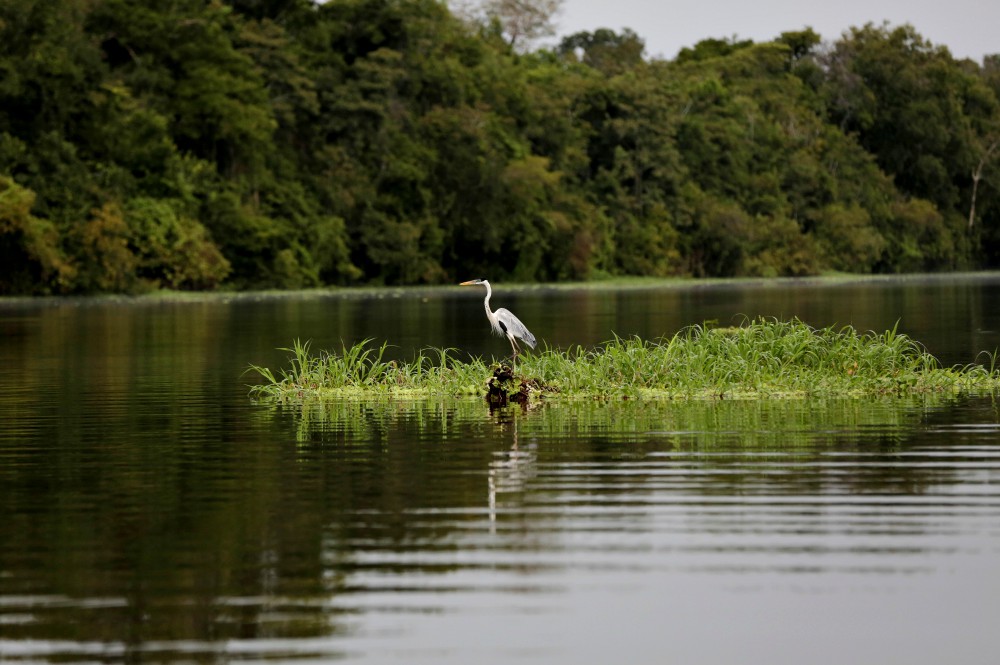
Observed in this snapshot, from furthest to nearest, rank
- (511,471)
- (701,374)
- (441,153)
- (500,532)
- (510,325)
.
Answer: (441,153) < (510,325) < (701,374) < (511,471) < (500,532)

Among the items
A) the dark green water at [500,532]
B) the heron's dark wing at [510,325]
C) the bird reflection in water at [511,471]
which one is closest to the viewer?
the dark green water at [500,532]

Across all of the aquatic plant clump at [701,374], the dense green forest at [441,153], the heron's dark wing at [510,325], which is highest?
the dense green forest at [441,153]

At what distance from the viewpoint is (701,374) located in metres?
18.5

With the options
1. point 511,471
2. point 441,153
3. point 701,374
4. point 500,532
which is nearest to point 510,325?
point 701,374

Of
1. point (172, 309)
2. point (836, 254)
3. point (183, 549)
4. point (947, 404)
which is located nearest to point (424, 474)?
point (183, 549)

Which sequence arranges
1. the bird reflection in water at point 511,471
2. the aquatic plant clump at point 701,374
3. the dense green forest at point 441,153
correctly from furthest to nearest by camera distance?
the dense green forest at point 441,153 → the aquatic plant clump at point 701,374 → the bird reflection in water at point 511,471

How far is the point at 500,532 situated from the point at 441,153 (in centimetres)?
6536

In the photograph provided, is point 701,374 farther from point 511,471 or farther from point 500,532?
point 500,532

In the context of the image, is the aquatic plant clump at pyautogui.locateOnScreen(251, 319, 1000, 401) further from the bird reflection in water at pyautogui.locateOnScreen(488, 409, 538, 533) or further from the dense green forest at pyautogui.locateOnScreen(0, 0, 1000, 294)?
the dense green forest at pyautogui.locateOnScreen(0, 0, 1000, 294)

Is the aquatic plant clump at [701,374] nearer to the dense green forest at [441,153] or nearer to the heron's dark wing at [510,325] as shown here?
the heron's dark wing at [510,325]

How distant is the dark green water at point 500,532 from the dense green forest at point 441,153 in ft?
140

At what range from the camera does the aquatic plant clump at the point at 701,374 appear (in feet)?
59.6

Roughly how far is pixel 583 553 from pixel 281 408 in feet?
31.5

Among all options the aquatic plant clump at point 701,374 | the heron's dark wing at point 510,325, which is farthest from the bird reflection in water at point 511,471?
the heron's dark wing at point 510,325
